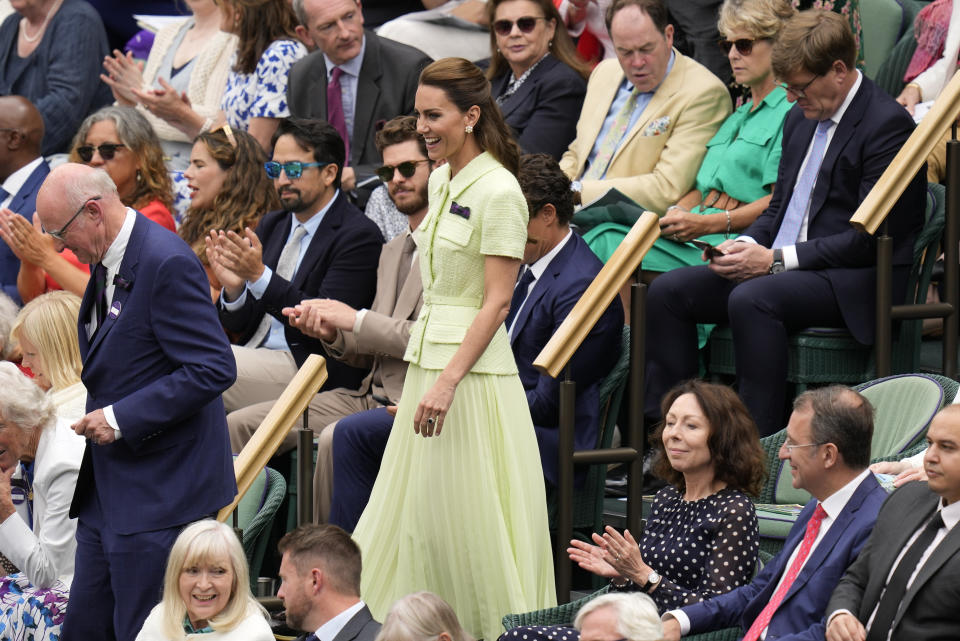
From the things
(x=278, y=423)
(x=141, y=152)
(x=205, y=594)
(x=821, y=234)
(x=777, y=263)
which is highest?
(x=141, y=152)

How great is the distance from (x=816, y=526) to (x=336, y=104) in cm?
428

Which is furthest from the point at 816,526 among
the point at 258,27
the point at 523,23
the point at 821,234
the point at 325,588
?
the point at 258,27

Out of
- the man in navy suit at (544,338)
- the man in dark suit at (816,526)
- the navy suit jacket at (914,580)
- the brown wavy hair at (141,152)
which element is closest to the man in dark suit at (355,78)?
the brown wavy hair at (141,152)

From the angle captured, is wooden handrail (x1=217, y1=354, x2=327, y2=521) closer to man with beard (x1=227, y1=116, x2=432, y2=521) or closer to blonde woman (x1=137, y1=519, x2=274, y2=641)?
man with beard (x1=227, y1=116, x2=432, y2=521)

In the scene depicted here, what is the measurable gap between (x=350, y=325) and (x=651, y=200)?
1659mm

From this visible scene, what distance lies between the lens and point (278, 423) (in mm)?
5746

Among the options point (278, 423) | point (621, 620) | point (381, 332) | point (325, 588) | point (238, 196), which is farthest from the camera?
point (238, 196)

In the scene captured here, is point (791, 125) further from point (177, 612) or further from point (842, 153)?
point (177, 612)

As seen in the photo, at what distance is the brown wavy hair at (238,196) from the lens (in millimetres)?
7594

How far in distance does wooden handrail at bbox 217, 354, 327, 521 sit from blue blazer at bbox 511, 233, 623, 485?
731mm

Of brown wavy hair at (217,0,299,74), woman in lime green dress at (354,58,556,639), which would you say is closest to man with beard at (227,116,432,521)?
woman in lime green dress at (354,58,556,639)

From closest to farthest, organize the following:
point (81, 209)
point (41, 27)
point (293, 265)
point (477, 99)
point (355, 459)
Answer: point (81, 209) → point (477, 99) → point (355, 459) → point (293, 265) → point (41, 27)

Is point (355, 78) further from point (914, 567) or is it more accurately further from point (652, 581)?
point (914, 567)

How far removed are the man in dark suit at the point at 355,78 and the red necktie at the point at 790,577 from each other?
154 inches
